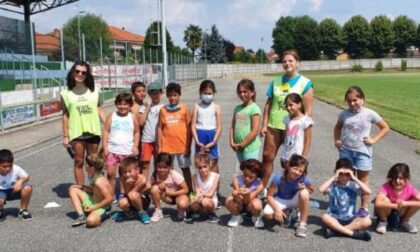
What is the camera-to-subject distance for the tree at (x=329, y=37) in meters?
115

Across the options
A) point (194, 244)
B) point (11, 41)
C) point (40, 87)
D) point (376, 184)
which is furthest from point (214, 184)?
point (11, 41)

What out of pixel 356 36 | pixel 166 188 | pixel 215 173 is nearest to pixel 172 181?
pixel 166 188

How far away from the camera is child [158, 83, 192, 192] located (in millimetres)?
6004

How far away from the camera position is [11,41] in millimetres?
25000

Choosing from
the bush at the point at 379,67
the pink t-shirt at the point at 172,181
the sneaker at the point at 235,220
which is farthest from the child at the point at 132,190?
the bush at the point at 379,67

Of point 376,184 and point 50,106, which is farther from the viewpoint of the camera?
point 50,106

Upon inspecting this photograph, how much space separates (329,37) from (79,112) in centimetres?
11484

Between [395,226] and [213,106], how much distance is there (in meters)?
2.39

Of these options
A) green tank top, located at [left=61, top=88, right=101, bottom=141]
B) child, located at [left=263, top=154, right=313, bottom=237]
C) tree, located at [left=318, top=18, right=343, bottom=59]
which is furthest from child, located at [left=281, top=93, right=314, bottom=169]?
tree, located at [left=318, top=18, right=343, bottom=59]

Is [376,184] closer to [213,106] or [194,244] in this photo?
[213,106]

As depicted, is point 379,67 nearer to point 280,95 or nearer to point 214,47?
point 214,47

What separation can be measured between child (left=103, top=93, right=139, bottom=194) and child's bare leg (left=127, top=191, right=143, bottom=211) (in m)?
0.66

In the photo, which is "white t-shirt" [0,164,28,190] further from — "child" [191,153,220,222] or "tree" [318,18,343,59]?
"tree" [318,18,343,59]

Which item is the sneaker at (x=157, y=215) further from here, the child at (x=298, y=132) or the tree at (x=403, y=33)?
the tree at (x=403, y=33)
